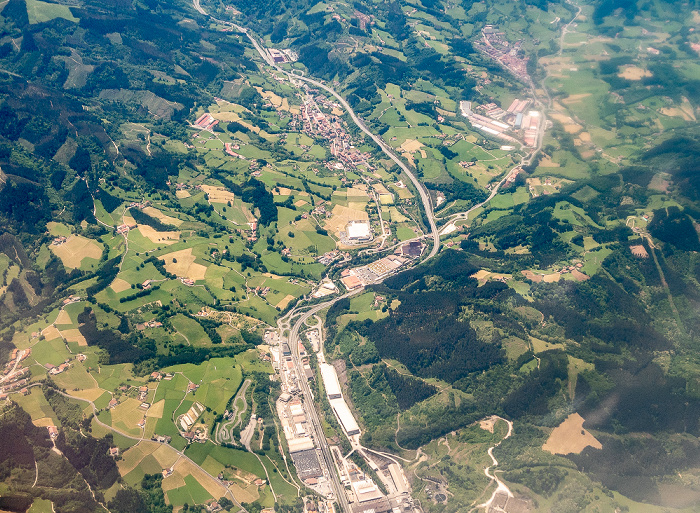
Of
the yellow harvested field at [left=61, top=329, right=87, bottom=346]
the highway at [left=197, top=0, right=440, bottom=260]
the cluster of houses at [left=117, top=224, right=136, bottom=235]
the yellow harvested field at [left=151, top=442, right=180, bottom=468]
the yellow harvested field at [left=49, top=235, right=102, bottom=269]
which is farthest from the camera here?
the highway at [left=197, top=0, right=440, bottom=260]

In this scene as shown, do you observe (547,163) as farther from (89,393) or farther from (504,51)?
(89,393)

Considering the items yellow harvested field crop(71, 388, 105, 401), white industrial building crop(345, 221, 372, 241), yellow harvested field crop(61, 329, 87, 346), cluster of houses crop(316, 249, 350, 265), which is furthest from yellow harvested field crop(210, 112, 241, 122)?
yellow harvested field crop(71, 388, 105, 401)

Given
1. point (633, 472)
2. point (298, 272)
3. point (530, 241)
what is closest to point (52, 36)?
point (298, 272)

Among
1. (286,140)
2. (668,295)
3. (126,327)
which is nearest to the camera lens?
(126,327)

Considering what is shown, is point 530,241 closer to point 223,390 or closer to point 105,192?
point 223,390

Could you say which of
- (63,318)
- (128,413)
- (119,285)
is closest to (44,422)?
(128,413)

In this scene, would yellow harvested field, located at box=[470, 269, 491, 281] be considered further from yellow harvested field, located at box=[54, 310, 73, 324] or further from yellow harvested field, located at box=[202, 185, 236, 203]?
yellow harvested field, located at box=[54, 310, 73, 324]
